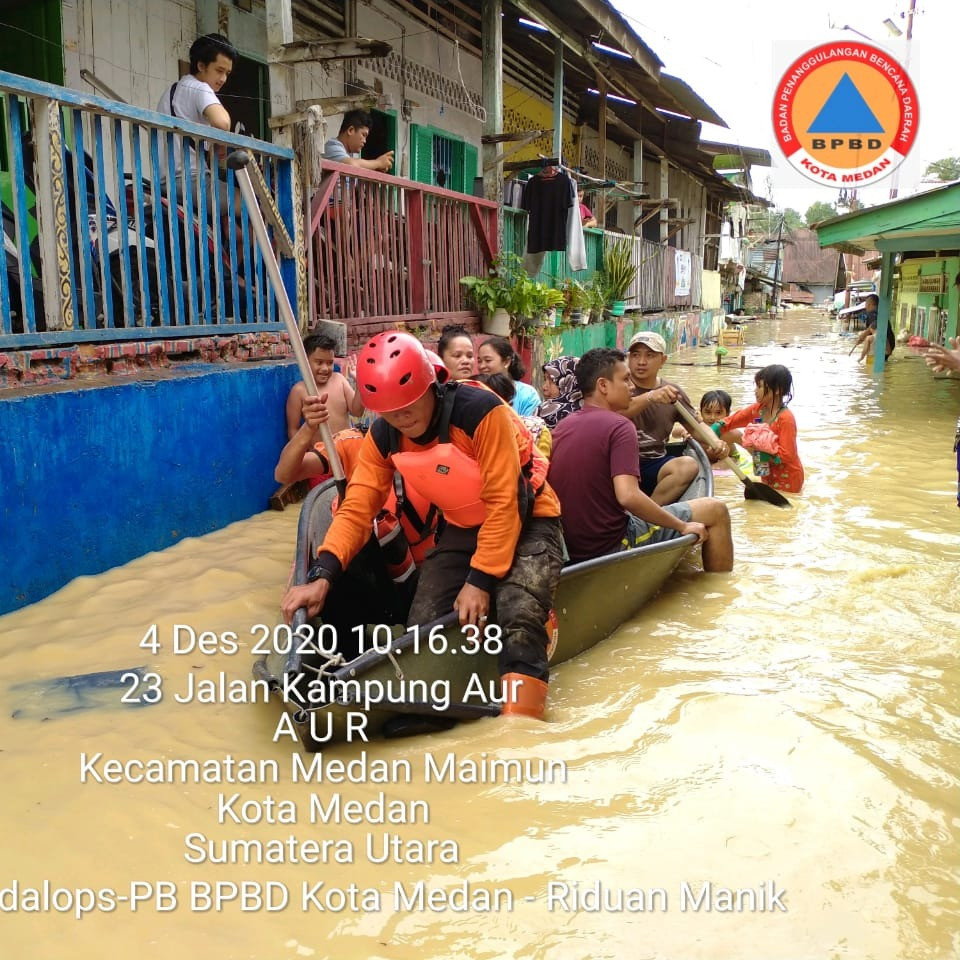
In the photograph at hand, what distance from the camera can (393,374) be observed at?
116 inches

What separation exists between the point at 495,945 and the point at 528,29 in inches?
449

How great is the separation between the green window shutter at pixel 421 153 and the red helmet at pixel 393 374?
8.04 m

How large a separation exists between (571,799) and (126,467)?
298 centimetres

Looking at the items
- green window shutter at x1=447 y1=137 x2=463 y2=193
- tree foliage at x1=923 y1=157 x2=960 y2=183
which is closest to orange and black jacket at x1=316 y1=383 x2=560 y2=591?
green window shutter at x1=447 y1=137 x2=463 y2=193

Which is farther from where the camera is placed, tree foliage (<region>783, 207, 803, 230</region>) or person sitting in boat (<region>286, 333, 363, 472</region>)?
tree foliage (<region>783, 207, 803, 230</region>)

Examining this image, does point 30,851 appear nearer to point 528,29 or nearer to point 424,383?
point 424,383

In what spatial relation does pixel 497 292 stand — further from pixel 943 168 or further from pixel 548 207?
pixel 943 168

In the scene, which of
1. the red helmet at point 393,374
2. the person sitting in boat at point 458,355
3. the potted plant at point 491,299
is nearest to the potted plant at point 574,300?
the potted plant at point 491,299

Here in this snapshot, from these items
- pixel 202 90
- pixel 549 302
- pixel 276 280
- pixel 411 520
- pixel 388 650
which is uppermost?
pixel 202 90

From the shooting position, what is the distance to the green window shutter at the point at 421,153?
413 inches

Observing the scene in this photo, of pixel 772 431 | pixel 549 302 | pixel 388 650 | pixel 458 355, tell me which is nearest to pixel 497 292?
pixel 549 302

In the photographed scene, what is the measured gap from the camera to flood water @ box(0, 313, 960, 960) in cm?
212

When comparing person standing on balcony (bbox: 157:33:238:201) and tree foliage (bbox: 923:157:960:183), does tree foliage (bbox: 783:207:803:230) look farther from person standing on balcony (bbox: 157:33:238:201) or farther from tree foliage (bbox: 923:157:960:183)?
person standing on balcony (bbox: 157:33:238:201)

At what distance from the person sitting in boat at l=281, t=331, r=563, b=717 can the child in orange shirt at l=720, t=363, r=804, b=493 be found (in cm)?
381
